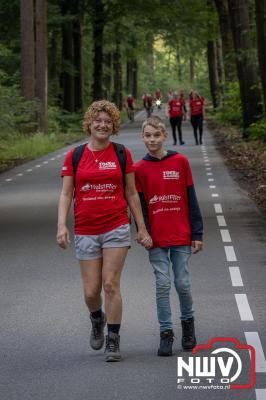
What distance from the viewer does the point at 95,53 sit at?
6450cm

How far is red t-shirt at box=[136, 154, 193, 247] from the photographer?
28.6 feet

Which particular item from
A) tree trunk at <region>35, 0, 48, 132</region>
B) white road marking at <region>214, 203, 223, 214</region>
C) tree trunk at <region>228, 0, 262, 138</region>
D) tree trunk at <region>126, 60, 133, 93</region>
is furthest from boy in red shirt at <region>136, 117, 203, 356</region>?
tree trunk at <region>126, 60, 133, 93</region>

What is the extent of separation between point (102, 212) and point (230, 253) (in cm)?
629

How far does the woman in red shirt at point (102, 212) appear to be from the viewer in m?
8.41

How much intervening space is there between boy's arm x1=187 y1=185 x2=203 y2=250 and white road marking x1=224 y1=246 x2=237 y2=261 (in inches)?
201

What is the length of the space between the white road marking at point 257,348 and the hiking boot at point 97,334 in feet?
3.85

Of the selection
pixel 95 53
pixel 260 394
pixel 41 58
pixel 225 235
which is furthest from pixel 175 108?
pixel 260 394

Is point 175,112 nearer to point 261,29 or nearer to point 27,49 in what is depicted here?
point 27,49

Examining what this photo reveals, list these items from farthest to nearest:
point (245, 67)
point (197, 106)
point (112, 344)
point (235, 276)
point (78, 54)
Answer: point (78, 54) < point (197, 106) < point (245, 67) < point (235, 276) < point (112, 344)

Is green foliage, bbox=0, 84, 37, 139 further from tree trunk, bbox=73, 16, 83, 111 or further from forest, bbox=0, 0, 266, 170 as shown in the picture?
tree trunk, bbox=73, 16, 83, 111

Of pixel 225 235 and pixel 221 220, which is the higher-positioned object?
pixel 221 220

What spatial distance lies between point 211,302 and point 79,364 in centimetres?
282

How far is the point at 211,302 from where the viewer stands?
10984 millimetres

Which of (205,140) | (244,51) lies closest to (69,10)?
(205,140)
